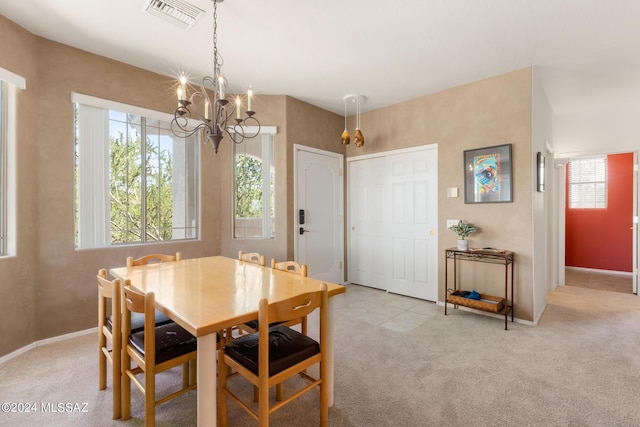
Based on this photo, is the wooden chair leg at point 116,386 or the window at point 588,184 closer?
the wooden chair leg at point 116,386

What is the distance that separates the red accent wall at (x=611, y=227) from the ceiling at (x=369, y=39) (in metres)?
2.33

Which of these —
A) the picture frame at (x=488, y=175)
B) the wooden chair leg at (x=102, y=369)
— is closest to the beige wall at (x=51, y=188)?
the wooden chair leg at (x=102, y=369)

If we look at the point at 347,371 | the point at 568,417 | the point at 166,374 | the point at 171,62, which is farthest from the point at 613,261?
the point at 171,62

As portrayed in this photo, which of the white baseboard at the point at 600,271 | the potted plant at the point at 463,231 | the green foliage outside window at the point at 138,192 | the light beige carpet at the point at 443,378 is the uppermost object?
the green foliage outside window at the point at 138,192

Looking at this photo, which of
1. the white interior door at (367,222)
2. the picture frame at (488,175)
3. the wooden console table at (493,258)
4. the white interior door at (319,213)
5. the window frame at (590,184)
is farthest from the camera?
the window frame at (590,184)

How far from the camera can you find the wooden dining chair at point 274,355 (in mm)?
1387

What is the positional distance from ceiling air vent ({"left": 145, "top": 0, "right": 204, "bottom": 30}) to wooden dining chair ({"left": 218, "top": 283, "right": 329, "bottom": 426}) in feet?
7.21

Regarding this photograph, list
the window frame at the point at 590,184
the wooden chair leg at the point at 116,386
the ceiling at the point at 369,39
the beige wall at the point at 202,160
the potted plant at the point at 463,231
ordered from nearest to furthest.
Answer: the wooden chair leg at the point at 116,386 → the ceiling at the point at 369,39 → the beige wall at the point at 202,160 → the potted plant at the point at 463,231 → the window frame at the point at 590,184

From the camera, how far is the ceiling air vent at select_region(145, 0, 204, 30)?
220 centimetres

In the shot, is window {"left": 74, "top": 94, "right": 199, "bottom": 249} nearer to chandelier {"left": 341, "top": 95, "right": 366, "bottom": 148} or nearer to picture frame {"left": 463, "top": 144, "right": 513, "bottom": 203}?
chandelier {"left": 341, "top": 95, "right": 366, "bottom": 148}

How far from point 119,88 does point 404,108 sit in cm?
334

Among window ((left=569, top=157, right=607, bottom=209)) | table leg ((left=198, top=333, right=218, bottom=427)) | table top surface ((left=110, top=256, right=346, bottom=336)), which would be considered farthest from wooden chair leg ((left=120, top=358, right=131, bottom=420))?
window ((left=569, top=157, right=607, bottom=209))

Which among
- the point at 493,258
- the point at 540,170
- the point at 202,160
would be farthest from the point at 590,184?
the point at 202,160

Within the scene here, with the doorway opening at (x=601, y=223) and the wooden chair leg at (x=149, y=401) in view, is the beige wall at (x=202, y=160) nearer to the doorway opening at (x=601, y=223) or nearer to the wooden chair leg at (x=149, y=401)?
the wooden chair leg at (x=149, y=401)
